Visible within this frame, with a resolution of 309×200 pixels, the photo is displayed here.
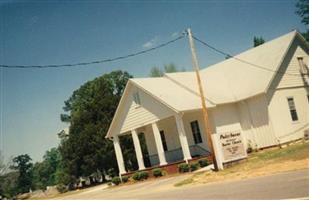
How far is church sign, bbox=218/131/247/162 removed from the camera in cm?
2053

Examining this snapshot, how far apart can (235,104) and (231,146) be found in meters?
9.62

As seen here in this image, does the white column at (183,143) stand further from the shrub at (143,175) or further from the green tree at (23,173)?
the green tree at (23,173)

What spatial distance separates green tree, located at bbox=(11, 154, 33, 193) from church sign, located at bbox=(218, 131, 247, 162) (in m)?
74.0

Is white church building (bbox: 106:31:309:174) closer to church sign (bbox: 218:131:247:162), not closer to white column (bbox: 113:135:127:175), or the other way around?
white column (bbox: 113:135:127:175)

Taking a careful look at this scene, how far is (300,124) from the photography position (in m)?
Answer: 29.1

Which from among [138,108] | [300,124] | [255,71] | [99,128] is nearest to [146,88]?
[138,108]

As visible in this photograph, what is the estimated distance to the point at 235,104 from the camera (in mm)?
30078

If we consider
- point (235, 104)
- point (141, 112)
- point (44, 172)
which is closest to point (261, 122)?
point (235, 104)

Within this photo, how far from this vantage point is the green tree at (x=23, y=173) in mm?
90125

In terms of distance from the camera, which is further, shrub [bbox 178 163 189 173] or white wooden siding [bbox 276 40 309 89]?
white wooden siding [bbox 276 40 309 89]

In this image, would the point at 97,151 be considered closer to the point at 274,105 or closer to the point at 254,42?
the point at 274,105

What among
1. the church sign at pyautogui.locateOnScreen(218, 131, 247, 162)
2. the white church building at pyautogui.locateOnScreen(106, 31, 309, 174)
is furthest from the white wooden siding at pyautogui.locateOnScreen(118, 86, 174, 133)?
the church sign at pyautogui.locateOnScreen(218, 131, 247, 162)

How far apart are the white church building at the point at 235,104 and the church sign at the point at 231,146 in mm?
4847

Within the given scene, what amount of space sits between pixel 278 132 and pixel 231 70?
7.99 metres
